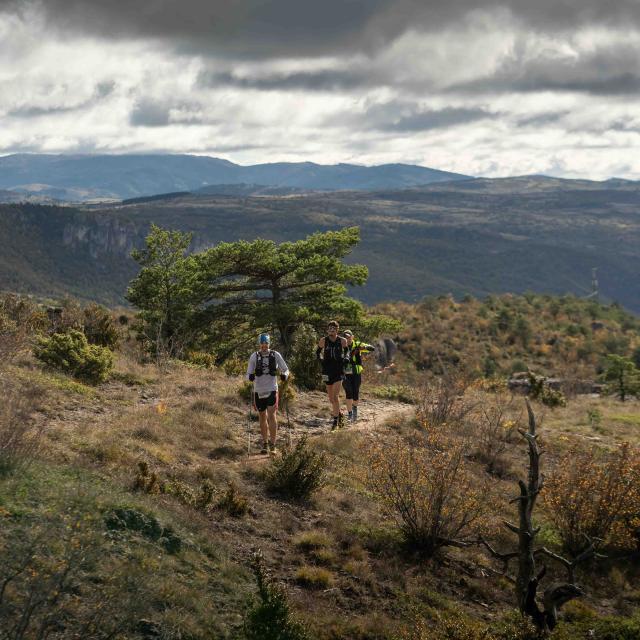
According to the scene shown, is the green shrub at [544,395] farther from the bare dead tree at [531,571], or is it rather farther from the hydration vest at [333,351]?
the bare dead tree at [531,571]

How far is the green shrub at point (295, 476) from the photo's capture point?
8305mm

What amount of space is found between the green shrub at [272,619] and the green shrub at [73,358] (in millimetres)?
7859

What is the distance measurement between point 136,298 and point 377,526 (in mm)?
14754

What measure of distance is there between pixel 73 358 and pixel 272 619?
27.8 ft

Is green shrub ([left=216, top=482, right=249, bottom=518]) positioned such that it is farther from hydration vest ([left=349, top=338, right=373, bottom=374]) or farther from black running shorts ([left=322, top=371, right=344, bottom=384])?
hydration vest ([left=349, top=338, right=373, bottom=374])

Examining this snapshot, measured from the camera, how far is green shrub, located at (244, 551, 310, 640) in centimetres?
509

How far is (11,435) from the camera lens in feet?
20.1

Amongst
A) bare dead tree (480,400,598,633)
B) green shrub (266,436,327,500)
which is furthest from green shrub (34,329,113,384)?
bare dead tree (480,400,598,633)

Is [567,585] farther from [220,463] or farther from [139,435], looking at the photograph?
[139,435]

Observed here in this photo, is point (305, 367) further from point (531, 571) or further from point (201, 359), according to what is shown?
point (531, 571)

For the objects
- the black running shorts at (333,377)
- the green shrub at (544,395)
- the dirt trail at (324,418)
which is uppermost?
the black running shorts at (333,377)

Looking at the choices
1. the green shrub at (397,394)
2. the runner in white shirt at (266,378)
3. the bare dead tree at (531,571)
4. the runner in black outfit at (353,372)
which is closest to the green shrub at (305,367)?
the green shrub at (397,394)

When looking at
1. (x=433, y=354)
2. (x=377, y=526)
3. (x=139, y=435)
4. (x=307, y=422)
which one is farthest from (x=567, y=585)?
(x=433, y=354)

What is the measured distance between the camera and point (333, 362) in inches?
485
